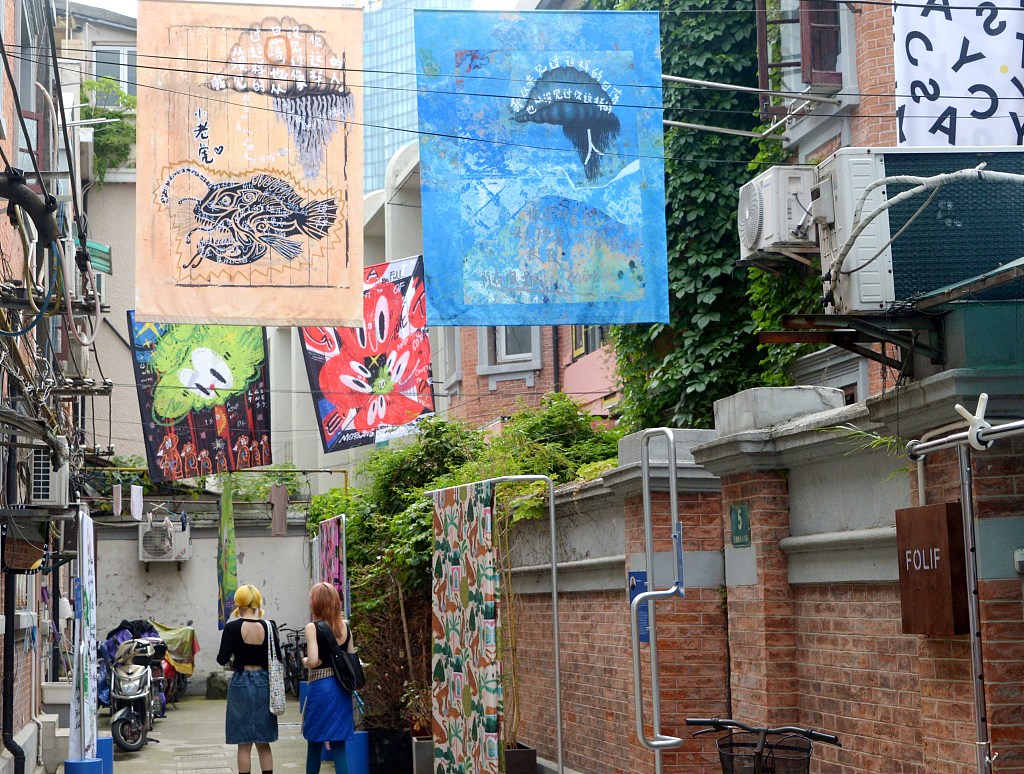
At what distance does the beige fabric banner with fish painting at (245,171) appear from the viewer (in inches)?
397

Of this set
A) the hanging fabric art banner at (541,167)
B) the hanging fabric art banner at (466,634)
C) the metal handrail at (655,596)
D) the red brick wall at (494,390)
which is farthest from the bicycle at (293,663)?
the metal handrail at (655,596)

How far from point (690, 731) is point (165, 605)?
21.7 m

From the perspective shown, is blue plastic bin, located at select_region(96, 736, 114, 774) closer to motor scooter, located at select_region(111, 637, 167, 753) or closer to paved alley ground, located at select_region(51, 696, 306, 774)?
paved alley ground, located at select_region(51, 696, 306, 774)

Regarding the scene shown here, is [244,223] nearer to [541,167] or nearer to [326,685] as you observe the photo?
[541,167]

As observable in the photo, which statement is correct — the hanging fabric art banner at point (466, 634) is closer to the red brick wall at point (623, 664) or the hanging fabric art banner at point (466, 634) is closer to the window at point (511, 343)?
the red brick wall at point (623, 664)

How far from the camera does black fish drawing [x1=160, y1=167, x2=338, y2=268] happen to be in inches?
399

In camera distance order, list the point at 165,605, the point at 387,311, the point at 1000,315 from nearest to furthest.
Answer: the point at 1000,315 → the point at 387,311 → the point at 165,605

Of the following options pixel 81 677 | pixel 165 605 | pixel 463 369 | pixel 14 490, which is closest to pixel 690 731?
pixel 81 677

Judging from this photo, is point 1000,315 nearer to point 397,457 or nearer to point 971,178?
point 971,178

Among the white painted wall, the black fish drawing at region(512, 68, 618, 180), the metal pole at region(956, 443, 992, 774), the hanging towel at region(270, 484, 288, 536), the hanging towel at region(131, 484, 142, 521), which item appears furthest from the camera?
A: the white painted wall

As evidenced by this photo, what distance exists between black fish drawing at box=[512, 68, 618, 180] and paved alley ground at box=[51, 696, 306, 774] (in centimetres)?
803

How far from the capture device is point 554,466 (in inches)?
525

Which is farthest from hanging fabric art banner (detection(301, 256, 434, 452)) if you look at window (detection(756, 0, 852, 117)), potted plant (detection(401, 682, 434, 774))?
window (detection(756, 0, 852, 117))

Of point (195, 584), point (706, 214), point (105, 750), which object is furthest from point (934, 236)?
point (195, 584)
